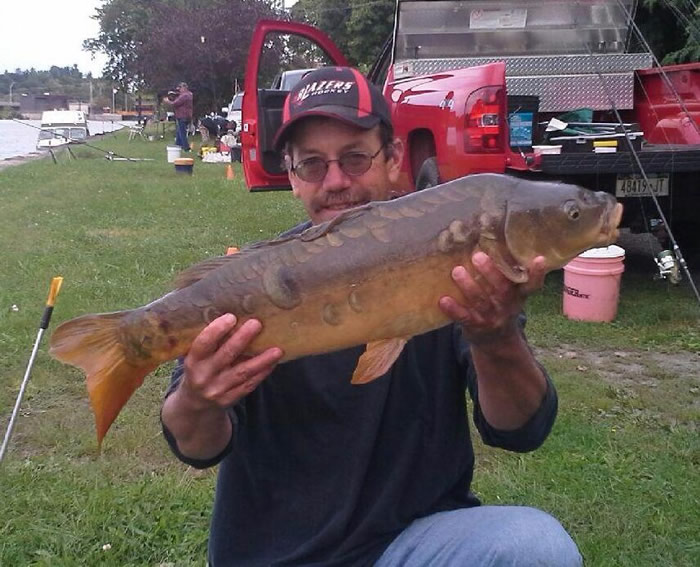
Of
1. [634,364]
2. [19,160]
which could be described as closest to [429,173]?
[634,364]

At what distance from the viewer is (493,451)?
3744 mm

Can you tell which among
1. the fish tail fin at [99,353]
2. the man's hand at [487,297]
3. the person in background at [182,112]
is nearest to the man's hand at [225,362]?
the fish tail fin at [99,353]

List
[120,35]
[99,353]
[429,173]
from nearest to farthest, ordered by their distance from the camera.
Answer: [99,353] → [429,173] → [120,35]

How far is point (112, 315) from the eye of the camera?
6.15ft

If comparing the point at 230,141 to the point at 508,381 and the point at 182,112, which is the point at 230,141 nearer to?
Result: the point at 182,112

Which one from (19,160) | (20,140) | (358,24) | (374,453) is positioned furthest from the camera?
(20,140)

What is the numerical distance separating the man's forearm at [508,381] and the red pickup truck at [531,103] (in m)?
3.65

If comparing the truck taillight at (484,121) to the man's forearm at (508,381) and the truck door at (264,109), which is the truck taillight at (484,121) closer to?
the truck door at (264,109)

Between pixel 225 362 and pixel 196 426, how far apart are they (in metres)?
0.24

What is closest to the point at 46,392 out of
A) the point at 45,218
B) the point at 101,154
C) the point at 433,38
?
the point at 433,38

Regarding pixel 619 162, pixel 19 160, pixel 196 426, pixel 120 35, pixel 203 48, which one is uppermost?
pixel 120 35

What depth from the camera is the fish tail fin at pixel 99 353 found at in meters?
1.88

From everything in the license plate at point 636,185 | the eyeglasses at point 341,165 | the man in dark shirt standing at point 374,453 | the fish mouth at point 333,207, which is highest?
the eyeglasses at point 341,165

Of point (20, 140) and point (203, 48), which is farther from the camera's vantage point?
point (203, 48)
